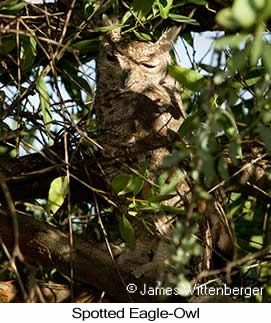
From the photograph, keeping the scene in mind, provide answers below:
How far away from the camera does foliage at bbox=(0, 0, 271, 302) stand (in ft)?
2.60

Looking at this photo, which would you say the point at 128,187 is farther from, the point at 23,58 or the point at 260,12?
the point at 260,12

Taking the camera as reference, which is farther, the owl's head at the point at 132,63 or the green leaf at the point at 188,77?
the owl's head at the point at 132,63

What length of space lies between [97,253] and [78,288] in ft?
0.58

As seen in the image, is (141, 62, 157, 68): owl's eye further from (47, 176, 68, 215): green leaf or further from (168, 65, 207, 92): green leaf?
(168, 65, 207, 92): green leaf

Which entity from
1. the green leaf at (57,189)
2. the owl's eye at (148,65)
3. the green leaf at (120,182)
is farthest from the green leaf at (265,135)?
the owl's eye at (148,65)

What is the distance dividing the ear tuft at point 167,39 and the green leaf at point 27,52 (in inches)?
15.9

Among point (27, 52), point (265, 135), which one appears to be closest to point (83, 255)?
point (27, 52)

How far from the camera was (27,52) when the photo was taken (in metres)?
1.47

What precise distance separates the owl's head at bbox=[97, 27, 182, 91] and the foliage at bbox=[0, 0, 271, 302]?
4 cm

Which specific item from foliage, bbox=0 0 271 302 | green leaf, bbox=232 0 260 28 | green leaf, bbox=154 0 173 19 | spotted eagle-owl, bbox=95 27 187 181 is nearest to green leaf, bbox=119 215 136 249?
foliage, bbox=0 0 271 302

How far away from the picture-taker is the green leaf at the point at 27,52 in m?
A: 1.46

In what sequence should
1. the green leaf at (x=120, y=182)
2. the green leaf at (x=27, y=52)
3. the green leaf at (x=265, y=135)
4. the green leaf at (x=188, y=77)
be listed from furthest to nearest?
1. the green leaf at (x=27, y=52)
2. the green leaf at (x=120, y=182)
3. the green leaf at (x=188, y=77)
4. the green leaf at (x=265, y=135)

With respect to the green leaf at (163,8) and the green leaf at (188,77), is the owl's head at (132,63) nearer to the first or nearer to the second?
the green leaf at (163,8)

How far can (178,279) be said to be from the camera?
2.65 feet
